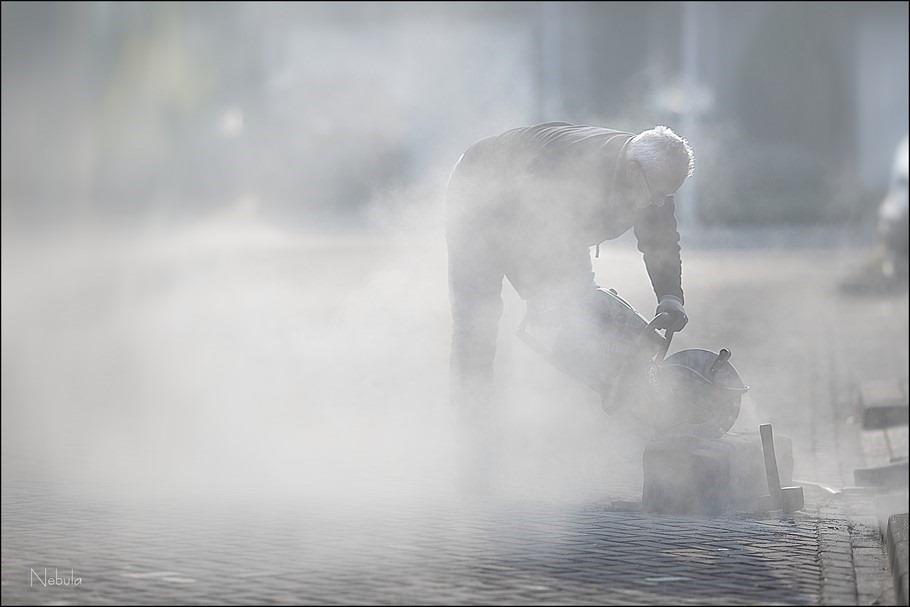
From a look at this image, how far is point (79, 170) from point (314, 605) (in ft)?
61.4

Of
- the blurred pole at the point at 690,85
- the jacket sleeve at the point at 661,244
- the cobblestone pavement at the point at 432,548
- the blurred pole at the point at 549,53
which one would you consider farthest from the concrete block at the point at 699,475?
the blurred pole at the point at 549,53

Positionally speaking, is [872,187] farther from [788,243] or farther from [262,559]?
[262,559]

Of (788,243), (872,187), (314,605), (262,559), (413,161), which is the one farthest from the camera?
(872,187)

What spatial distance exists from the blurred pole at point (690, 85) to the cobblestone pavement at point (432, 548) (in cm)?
2108

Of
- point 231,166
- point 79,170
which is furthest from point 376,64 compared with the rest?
point 79,170

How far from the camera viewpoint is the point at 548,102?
28391 millimetres

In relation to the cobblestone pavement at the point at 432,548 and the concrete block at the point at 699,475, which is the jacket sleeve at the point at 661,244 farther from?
the cobblestone pavement at the point at 432,548

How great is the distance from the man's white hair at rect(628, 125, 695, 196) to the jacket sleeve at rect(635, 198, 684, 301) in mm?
241

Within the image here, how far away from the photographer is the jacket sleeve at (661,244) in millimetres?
5934

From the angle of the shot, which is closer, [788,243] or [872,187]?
[788,243]

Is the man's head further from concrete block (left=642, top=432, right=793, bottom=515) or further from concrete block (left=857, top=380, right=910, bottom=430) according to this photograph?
concrete block (left=857, top=380, right=910, bottom=430)

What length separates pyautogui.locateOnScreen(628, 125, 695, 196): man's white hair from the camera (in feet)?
18.4

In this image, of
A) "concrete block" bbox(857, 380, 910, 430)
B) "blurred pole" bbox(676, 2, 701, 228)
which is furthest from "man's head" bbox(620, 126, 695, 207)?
"blurred pole" bbox(676, 2, 701, 228)

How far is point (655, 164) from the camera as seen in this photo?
561 cm
